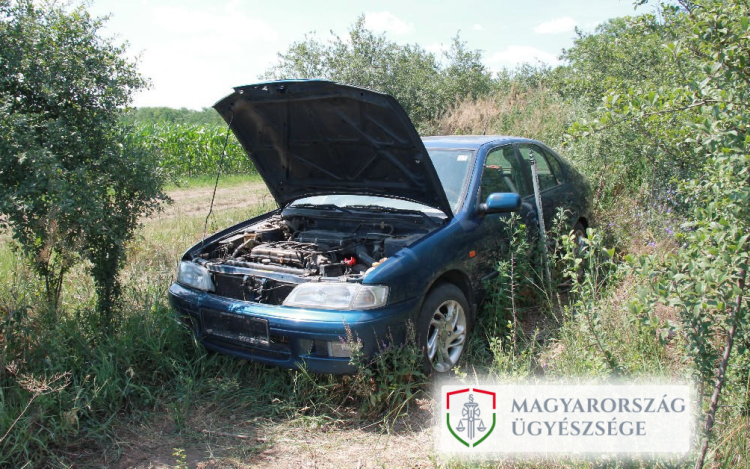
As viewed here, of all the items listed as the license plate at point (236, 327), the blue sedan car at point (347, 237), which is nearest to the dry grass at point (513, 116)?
the blue sedan car at point (347, 237)

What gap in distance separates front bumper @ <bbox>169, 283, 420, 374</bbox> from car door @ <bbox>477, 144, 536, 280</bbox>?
1067 millimetres

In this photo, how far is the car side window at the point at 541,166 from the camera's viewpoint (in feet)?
17.5

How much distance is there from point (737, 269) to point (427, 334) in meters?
1.87

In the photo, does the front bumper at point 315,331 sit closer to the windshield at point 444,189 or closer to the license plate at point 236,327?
the license plate at point 236,327

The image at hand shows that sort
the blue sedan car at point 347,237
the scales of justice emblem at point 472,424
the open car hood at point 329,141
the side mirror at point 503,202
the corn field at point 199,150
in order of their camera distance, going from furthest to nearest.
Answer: the corn field at point 199,150, the side mirror at point 503,202, the open car hood at point 329,141, the blue sedan car at point 347,237, the scales of justice emblem at point 472,424

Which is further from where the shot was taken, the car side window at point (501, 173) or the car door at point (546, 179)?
the car door at point (546, 179)

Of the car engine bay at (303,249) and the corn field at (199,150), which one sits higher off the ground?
the corn field at (199,150)

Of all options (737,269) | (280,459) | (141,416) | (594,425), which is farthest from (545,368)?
(141,416)

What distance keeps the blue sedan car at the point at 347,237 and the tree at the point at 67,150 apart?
27.1 inches

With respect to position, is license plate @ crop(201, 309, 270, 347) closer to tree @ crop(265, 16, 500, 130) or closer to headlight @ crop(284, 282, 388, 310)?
headlight @ crop(284, 282, 388, 310)

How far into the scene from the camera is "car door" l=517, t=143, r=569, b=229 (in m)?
5.21

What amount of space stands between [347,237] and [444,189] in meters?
0.90

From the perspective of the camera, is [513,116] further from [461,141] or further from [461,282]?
[461,282]

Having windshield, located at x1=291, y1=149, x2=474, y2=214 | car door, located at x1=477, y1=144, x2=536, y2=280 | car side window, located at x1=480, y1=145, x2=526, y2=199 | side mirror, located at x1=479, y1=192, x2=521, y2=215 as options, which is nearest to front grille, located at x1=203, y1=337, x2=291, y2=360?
windshield, located at x1=291, y1=149, x2=474, y2=214
